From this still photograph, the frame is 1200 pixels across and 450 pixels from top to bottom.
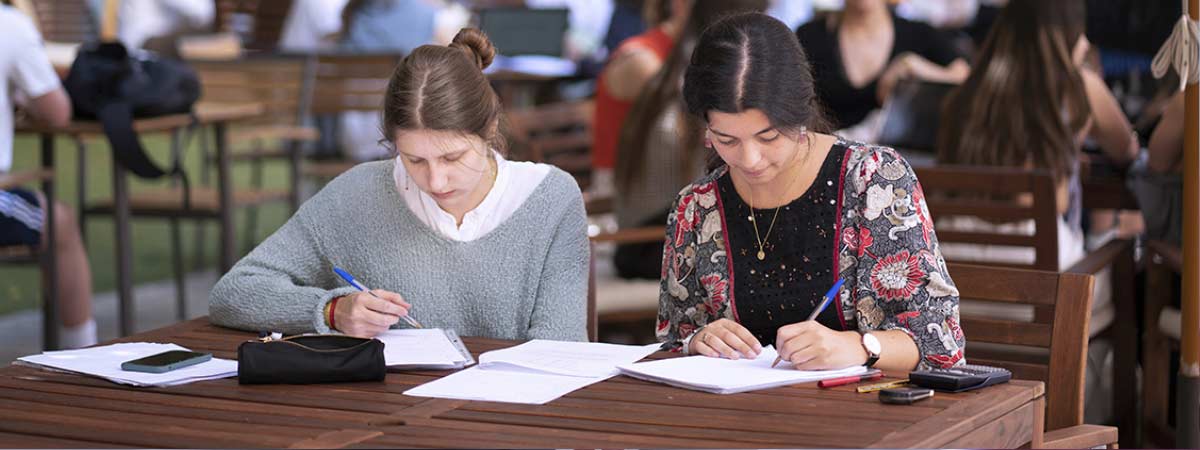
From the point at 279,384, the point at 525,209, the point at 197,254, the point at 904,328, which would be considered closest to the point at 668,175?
the point at 525,209

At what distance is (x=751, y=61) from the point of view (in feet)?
7.82

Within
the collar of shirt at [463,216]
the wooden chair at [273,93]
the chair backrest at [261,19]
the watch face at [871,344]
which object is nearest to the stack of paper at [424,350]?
the collar of shirt at [463,216]

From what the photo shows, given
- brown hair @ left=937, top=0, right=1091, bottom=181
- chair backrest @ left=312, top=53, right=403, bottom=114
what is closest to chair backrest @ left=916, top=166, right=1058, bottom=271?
brown hair @ left=937, top=0, right=1091, bottom=181

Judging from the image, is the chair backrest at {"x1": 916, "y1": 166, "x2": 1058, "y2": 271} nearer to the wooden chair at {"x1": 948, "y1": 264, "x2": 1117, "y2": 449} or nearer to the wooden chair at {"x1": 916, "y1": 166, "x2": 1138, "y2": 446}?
the wooden chair at {"x1": 916, "y1": 166, "x2": 1138, "y2": 446}

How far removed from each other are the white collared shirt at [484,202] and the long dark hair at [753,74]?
1.28 ft

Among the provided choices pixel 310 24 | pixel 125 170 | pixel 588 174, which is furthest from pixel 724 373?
pixel 310 24

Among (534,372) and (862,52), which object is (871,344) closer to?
(534,372)

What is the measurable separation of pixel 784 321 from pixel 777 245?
0.41 ft

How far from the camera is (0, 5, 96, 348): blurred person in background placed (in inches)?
172

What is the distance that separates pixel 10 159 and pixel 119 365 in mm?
2603

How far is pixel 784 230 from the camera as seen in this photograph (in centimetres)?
248

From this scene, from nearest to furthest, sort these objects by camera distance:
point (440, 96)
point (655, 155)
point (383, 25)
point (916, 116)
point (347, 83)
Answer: point (440, 96)
point (655, 155)
point (916, 116)
point (347, 83)
point (383, 25)

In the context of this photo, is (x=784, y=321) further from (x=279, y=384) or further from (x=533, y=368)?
(x=279, y=384)

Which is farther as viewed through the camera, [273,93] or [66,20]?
[66,20]
